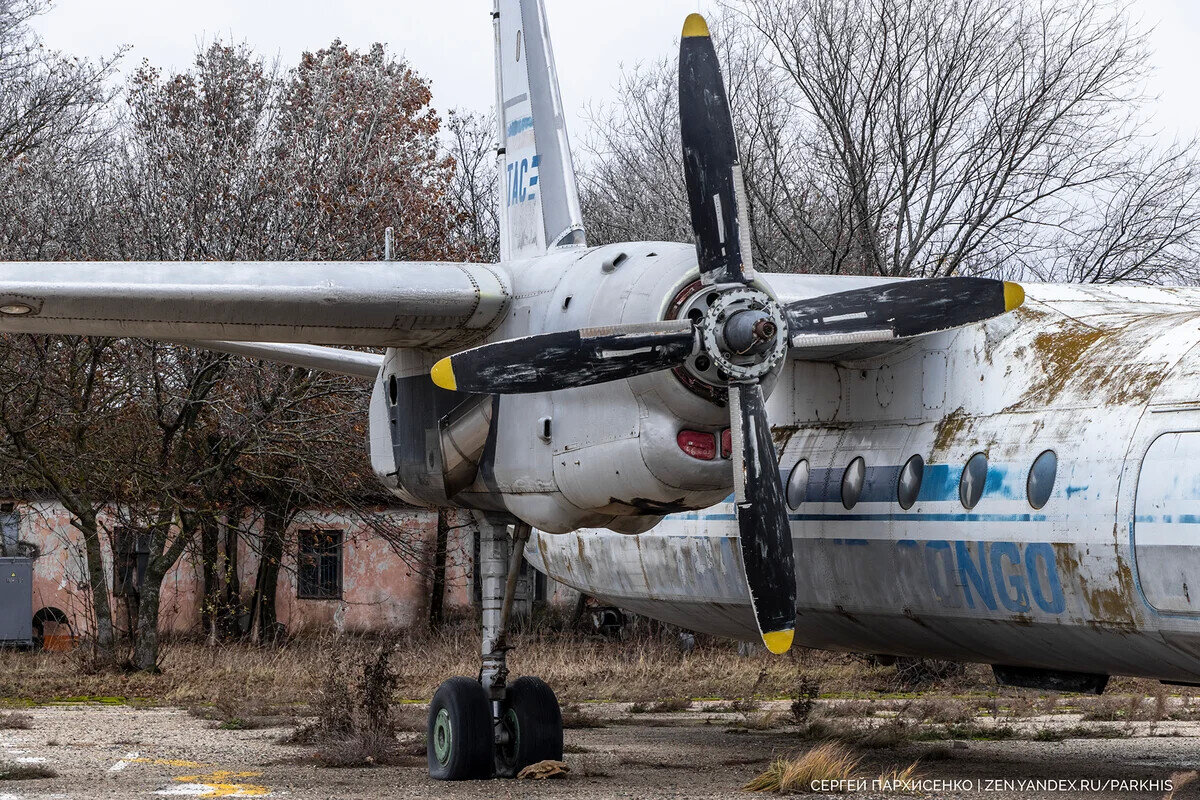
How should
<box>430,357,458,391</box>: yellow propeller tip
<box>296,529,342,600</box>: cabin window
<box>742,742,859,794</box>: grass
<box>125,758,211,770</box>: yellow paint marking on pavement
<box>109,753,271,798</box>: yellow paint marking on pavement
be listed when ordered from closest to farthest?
<box>430,357,458,391</box>: yellow propeller tip < <box>109,753,271,798</box>: yellow paint marking on pavement < <box>742,742,859,794</box>: grass < <box>125,758,211,770</box>: yellow paint marking on pavement < <box>296,529,342,600</box>: cabin window

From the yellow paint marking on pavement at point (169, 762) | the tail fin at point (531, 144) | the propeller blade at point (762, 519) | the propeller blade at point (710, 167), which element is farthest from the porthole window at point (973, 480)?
the yellow paint marking on pavement at point (169, 762)

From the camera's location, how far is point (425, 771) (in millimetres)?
10906

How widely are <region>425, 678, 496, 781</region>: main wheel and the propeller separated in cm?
276

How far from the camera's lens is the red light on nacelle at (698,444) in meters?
8.57

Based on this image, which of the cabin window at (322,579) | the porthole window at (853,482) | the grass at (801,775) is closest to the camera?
the grass at (801,775)

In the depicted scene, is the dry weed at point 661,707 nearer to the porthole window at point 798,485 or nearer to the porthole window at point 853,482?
the porthole window at point 798,485

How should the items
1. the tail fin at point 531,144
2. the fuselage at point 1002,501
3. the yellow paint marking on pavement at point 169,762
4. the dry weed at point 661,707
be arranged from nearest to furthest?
1. the fuselage at point 1002,501
2. the yellow paint marking on pavement at point 169,762
3. the tail fin at point 531,144
4. the dry weed at point 661,707

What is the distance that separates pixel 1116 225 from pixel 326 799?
19163mm

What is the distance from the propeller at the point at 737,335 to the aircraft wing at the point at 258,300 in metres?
1.20

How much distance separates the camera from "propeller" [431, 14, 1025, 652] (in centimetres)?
834

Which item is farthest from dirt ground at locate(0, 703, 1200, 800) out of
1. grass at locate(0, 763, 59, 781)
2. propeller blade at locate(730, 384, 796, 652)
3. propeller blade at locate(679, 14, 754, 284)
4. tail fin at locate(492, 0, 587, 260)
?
tail fin at locate(492, 0, 587, 260)

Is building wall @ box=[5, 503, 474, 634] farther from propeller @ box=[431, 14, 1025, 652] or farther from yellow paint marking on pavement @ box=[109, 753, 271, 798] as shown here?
propeller @ box=[431, 14, 1025, 652]

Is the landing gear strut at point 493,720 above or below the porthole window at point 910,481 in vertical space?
below

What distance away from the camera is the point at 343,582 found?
2983 cm
